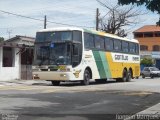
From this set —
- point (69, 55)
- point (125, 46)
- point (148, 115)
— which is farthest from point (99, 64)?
point (148, 115)

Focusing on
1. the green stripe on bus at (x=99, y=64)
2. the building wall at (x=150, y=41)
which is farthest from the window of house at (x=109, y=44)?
the building wall at (x=150, y=41)

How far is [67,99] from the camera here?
19594 millimetres

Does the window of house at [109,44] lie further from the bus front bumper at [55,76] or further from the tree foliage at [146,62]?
the tree foliage at [146,62]

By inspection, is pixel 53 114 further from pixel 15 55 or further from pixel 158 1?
pixel 15 55

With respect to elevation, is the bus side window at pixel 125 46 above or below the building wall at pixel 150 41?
below

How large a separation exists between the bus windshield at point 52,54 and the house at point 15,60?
5.87 meters

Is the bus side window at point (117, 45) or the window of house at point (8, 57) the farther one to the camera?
the window of house at point (8, 57)

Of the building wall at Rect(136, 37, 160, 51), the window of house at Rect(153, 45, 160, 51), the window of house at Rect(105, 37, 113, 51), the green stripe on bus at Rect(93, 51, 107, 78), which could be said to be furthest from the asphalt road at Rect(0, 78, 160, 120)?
the building wall at Rect(136, 37, 160, 51)

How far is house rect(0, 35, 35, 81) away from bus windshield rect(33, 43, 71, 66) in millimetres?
5869

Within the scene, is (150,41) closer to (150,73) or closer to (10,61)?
(150,73)

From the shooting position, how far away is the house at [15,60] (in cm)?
3609

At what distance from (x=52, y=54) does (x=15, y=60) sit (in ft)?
28.2

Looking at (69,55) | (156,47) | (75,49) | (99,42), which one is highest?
(156,47)

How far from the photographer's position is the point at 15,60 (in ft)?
123
